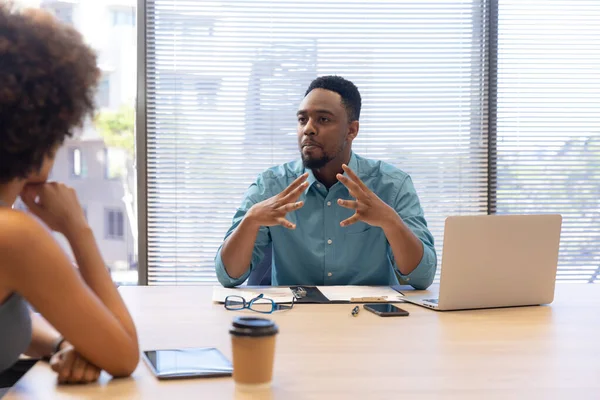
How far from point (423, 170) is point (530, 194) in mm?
633

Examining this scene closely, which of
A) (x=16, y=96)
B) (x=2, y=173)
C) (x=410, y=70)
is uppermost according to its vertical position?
(x=410, y=70)

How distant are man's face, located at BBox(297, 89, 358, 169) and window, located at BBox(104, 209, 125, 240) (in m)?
1.34

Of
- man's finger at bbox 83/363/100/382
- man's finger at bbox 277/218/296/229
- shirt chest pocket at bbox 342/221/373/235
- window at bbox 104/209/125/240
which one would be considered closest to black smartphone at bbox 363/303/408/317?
man's finger at bbox 277/218/296/229

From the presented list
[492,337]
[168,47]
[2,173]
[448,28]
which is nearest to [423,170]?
[448,28]

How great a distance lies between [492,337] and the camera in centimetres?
140

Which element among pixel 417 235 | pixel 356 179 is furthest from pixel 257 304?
pixel 417 235

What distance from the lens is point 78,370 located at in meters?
1.03

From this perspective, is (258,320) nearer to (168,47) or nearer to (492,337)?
(492,337)

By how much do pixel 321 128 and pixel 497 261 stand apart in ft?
3.20

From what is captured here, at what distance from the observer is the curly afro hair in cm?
97

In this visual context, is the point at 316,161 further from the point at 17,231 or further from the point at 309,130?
the point at 17,231

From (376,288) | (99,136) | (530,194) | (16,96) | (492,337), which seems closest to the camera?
(16,96)

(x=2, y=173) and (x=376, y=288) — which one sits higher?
(x=2, y=173)

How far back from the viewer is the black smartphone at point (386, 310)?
1602 millimetres
